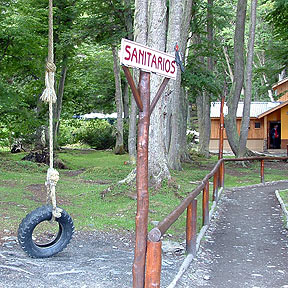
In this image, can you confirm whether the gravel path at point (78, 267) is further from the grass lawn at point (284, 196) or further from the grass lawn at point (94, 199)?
the grass lawn at point (284, 196)

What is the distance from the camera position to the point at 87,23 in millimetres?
21484

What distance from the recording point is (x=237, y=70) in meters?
24.7

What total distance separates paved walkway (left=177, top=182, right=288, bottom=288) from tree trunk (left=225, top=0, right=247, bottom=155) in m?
Result: 13.2

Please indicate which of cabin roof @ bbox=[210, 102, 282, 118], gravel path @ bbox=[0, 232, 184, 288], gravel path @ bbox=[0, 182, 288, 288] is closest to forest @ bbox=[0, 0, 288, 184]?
gravel path @ bbox=[0, 182, 288, 288]

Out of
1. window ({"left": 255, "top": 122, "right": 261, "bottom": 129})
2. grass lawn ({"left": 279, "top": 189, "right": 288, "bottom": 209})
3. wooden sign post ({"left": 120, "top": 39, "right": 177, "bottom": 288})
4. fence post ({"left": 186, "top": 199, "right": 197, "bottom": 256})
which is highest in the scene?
window ({"left": 255, "top": 122, "right": 261, "bottom": 129})

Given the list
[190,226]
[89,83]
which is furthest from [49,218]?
[89,83]

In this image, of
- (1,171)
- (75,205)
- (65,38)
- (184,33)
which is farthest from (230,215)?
(65,38)

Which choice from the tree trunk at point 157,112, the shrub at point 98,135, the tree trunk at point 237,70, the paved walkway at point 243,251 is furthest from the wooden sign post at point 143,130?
the shrub at point 98,135

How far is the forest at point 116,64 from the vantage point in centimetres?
1219

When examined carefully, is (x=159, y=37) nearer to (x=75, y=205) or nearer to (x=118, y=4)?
(x=75, y=205)

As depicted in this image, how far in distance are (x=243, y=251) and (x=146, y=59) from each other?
176 inches

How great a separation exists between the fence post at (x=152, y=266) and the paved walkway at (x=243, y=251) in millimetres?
1430

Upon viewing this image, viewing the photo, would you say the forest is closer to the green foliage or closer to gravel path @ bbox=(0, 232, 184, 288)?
the green foliage

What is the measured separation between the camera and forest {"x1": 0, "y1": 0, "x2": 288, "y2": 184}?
1219 cm
